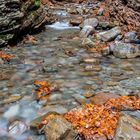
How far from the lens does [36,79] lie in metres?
7.96

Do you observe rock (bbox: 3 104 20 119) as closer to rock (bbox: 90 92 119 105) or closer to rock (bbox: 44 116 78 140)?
rock (bbox: 44 116 78 140)

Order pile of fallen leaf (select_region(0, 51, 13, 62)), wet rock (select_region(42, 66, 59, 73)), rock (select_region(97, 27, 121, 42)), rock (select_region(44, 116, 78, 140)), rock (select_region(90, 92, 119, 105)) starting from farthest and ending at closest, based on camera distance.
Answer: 1. rock (select_region(97, 27, 121, 42))
2. pile of fallen leaf (select_region(0, 51, 13, 62))
3. wet rock (select_region(42, 66, 59, 73))
4. rock (select_region(90, 92, 119, 105))
5. rock (select_region(44, 116, 78, 140))

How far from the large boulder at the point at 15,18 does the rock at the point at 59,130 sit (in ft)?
19.5

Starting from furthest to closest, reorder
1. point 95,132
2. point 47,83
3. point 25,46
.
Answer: point 25,46
point 47,83
point 95,132

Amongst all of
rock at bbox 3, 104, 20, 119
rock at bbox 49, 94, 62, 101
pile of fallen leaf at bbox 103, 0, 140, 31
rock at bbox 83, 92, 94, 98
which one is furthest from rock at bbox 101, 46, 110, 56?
rock at bbox 3, 104, 20, 119

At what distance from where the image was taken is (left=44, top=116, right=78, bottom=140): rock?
5164 mm

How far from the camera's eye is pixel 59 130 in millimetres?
5211

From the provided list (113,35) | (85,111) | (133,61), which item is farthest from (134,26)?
(85,111)

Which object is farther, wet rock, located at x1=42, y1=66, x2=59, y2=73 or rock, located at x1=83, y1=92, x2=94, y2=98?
wet rock, located at x1=42, y1=66, x2=59, y2=73

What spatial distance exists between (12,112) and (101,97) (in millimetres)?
2013

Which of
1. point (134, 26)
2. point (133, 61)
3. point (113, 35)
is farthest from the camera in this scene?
point (134, 26)

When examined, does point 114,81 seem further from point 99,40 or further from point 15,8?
point 15,8

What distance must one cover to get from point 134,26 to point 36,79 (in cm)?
645

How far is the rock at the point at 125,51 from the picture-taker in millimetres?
9883
